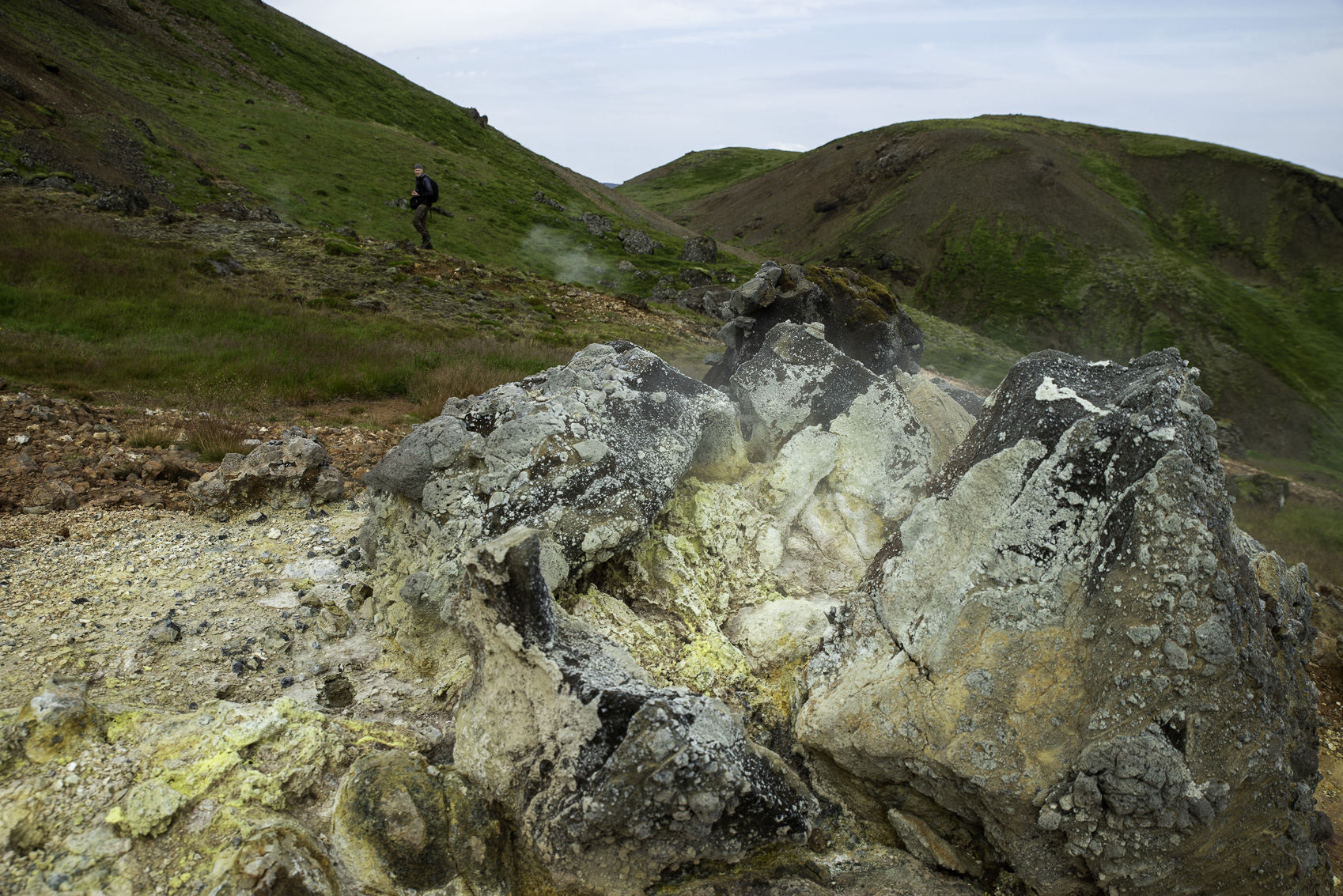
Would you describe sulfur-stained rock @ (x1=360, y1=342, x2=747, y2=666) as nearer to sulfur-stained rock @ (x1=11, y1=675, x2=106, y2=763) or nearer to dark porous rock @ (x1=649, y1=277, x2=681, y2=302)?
sulfur-stained rock @ (x1=11, y1=675, x2=106, y2=763)

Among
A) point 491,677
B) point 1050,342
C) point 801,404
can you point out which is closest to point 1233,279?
point 1050,342

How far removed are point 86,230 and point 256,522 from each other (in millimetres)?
17941

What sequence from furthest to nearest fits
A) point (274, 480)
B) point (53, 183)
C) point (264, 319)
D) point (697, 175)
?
point (697, 175), point (53, 183), point (264, 319), point (274, 480)

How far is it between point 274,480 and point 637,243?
38824 millimetres

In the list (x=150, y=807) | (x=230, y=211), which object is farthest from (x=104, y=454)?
(x=230, y=211)

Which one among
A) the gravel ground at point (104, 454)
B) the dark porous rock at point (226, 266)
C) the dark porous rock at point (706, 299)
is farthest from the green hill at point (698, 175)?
the gravel ground at point (104, 454)

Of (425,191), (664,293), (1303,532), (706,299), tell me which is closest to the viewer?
(1303,532)

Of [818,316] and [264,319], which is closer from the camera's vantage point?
[818,316]

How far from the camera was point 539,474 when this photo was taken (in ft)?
14.8

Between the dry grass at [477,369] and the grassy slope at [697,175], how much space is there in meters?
73.4

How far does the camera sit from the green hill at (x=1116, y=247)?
147 feet

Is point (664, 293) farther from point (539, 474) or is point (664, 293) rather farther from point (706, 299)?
point (539, 474)

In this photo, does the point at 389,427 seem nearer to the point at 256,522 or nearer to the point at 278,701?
the point at 256,522

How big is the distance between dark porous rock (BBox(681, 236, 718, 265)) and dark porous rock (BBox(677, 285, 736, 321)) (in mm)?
12113
